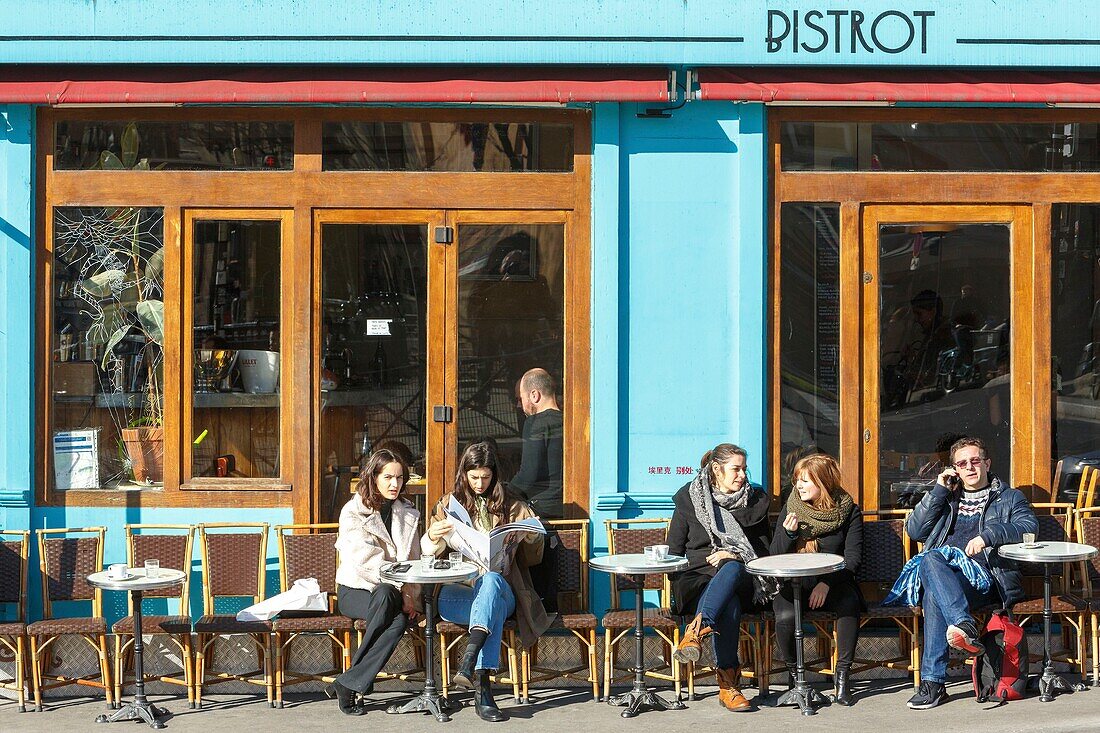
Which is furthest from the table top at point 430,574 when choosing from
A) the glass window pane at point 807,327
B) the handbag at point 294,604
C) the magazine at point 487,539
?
the glass window pane at point 807,327

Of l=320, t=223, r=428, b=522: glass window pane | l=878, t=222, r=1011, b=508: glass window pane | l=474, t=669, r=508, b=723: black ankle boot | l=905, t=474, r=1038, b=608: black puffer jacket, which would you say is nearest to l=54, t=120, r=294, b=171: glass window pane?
l=320, t=223, r=428, b=522: glass window pane

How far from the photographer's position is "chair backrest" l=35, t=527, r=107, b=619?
8.13 m

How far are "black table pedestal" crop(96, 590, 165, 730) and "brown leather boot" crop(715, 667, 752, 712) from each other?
2.91 meters

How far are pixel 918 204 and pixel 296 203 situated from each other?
367 centimetres

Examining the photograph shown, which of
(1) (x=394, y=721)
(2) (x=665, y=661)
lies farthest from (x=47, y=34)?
(2) (x=665, y=661)

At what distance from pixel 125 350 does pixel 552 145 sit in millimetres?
2804

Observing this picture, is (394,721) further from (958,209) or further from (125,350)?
(958,209)

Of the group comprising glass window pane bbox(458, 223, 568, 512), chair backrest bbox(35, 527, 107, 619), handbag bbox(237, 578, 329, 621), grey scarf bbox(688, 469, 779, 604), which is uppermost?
glass window pane bbox(458, 223, 568, 512)

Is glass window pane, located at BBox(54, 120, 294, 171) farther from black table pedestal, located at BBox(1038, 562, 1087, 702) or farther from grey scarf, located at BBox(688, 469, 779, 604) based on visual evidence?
black table pedestal, located at BBox(1038, 562, 1087, 702)

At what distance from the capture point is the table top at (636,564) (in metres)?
7.50

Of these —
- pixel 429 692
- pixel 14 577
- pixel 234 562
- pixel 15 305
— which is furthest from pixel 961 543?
pixel 15 305

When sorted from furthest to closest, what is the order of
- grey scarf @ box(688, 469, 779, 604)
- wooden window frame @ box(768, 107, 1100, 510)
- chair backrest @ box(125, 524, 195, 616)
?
wooden window frame @ box(768, 107, 1100, 510)
chair backrest @ box(125, 524, 195, 616)
grey scarf @ box(688, 469, 779, 604)

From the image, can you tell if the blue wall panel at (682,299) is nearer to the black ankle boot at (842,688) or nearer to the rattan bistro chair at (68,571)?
the black ankle boot at (842,688)

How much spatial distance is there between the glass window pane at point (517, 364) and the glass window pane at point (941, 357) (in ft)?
6.42
